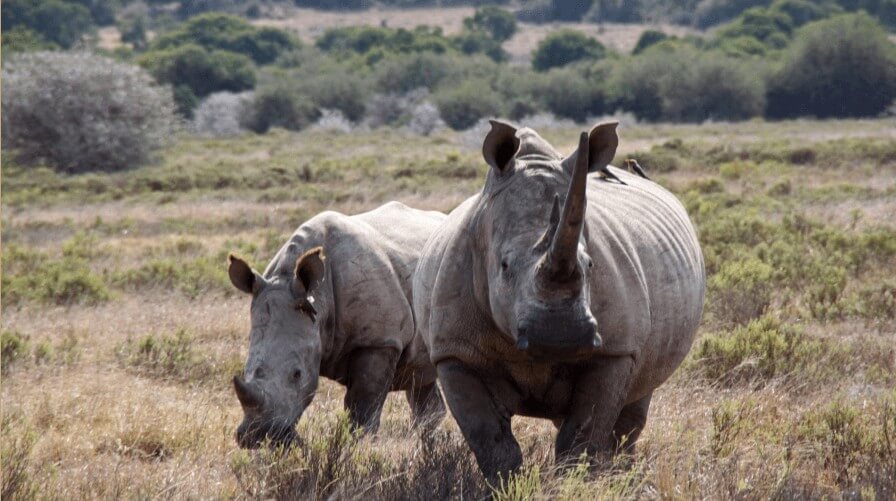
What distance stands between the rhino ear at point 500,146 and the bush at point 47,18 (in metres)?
85.5

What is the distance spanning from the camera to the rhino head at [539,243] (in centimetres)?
393

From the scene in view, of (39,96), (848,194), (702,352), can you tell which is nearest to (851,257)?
(702,352)

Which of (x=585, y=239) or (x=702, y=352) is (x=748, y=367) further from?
(x=585, y=239)

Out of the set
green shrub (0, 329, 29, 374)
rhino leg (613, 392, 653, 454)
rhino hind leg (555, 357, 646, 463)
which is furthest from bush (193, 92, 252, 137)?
rhino hind leg (555, 357, 646, 463)

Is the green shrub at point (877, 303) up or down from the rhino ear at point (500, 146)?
down

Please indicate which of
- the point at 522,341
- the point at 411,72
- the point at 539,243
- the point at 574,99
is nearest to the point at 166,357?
the point at 539,243

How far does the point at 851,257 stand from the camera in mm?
11484

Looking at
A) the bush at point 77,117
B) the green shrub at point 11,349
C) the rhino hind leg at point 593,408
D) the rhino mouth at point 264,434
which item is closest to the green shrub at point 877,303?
the rhino mouth at point 264,434

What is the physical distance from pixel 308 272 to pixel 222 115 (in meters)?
50.5

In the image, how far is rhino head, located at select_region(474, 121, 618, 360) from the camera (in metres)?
3.93

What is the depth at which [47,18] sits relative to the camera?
88.9 m

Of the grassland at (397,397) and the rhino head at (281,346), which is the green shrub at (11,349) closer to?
the grassland at (397,397)

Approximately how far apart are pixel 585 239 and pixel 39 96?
30.1 m

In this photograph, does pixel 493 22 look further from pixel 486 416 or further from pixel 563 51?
pixel 486 416
